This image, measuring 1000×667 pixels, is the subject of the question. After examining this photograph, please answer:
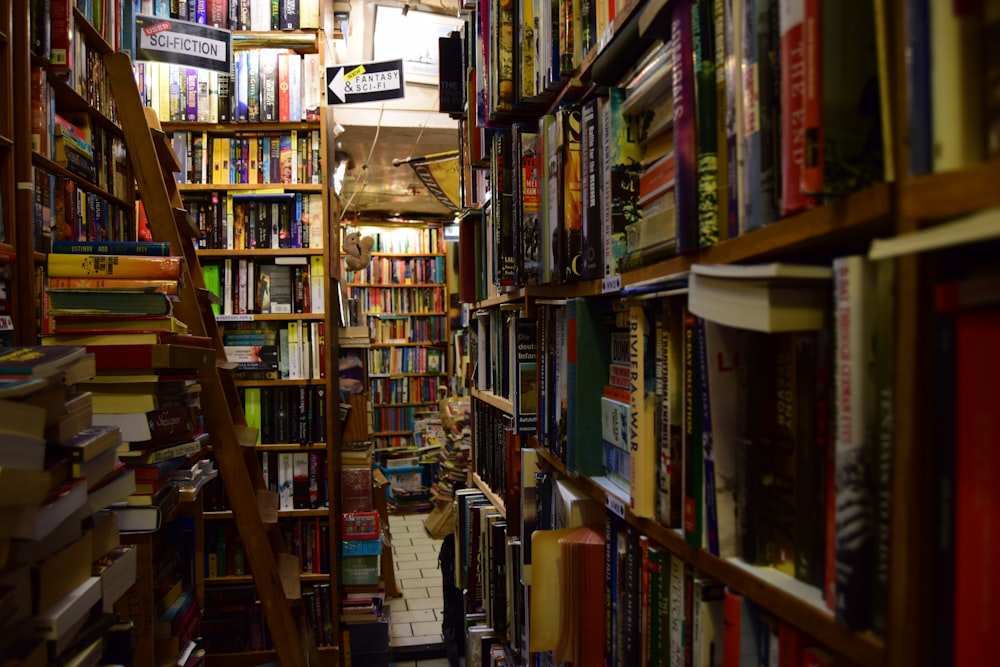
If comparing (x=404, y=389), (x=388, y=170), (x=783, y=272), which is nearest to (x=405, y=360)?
(x=404, y=389)

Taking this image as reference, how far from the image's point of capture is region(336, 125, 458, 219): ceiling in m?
4.00

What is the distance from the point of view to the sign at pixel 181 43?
2.47 metres

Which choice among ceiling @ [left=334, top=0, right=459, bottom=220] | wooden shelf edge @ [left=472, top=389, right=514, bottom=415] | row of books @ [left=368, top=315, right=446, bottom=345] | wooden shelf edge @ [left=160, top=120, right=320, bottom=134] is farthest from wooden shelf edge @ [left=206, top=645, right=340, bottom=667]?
row of books @ [left=368, top=315, right=446, bottom=345]

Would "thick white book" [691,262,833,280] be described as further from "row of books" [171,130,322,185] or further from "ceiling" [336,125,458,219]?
"ceiling" [336,125,458,219]

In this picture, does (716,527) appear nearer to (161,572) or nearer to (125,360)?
(125,360)

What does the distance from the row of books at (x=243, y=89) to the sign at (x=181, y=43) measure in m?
0.55

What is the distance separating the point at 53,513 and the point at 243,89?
2.74 metres

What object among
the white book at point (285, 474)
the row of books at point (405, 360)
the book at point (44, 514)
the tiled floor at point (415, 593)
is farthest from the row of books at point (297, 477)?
the row of books at point (405, 360)

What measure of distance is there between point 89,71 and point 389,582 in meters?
2.80

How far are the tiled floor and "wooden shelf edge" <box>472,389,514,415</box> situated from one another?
1.51 metres

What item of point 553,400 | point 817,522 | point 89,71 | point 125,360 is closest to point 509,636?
point 553,400

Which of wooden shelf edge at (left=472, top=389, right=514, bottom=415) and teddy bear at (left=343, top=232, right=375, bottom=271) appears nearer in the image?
wooden shelf edge at (left=472, top=389, right=514, bottom=415)

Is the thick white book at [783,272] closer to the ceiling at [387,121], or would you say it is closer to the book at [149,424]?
the book at [149,424]

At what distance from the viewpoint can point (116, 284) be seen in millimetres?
1646
